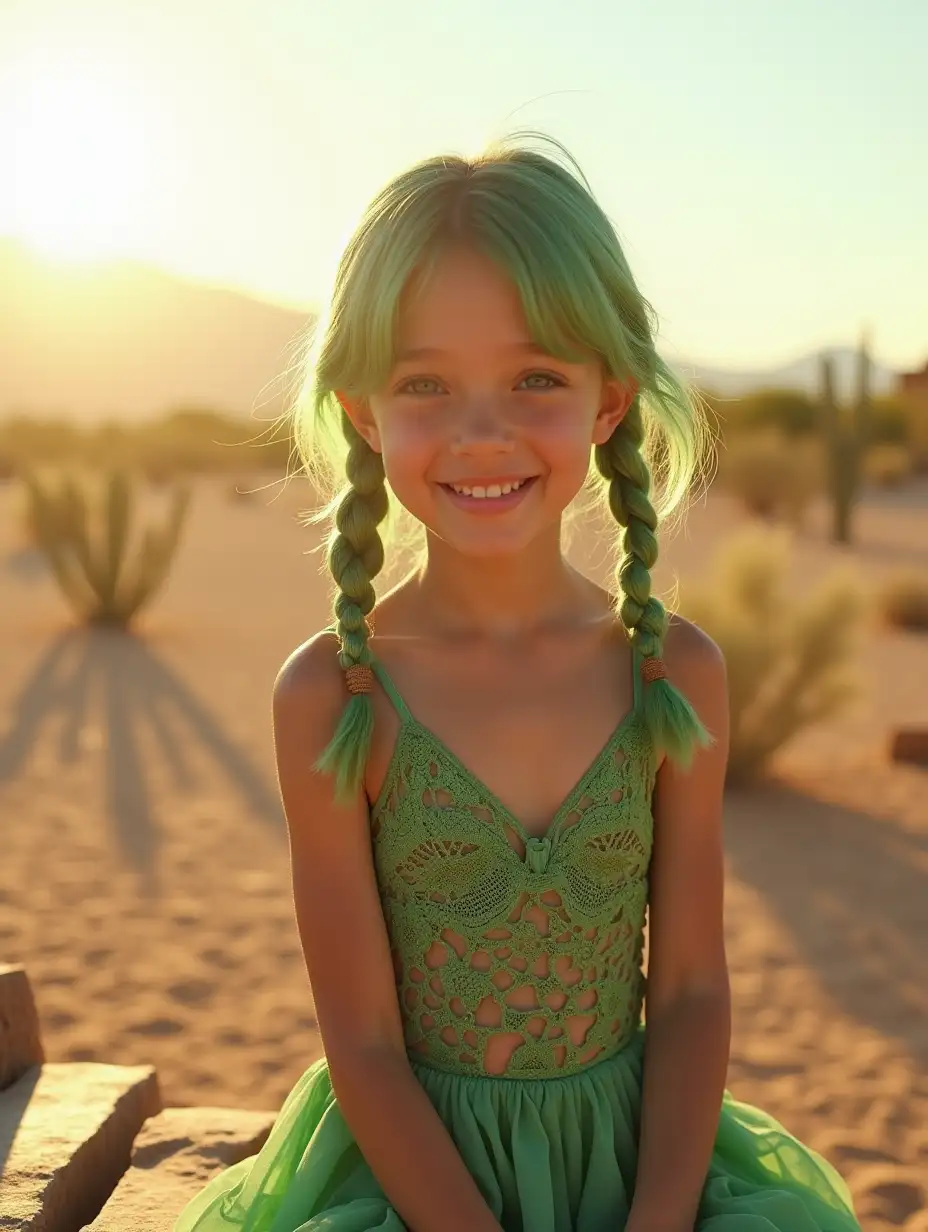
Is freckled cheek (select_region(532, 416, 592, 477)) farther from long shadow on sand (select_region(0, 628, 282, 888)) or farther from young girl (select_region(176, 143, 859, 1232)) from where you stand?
long shadow on sand (select_region(0, 628, 282, 888))

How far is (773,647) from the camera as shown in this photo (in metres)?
7.43

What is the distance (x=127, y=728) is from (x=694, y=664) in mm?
6574

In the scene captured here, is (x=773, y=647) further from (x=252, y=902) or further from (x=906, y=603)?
(x=906, y=603)

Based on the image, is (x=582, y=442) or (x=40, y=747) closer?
(x=582, y=442)

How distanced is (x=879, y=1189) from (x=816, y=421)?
3697 cm

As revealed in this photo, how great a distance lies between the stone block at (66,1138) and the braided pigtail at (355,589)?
3.29ft

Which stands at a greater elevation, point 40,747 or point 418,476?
point 418,476

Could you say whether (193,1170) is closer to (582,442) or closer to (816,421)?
(582,442)

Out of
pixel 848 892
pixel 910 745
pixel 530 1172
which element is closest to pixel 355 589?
pixel 530 1172

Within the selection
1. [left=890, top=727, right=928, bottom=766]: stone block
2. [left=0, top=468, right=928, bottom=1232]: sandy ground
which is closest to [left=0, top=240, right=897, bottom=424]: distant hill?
[left=0, top=468, right=928, bottom=1232]: sandy ground

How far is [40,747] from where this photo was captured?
7648mm

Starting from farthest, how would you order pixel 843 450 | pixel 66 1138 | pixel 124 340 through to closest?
1. pixel 124 340
2. pixel 843 450
3. pixel 66 1138

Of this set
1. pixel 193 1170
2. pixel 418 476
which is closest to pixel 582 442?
pixel 418 476

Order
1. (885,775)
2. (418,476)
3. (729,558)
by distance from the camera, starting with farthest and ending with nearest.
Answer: (729,558) → (885,775) → (418,476)
